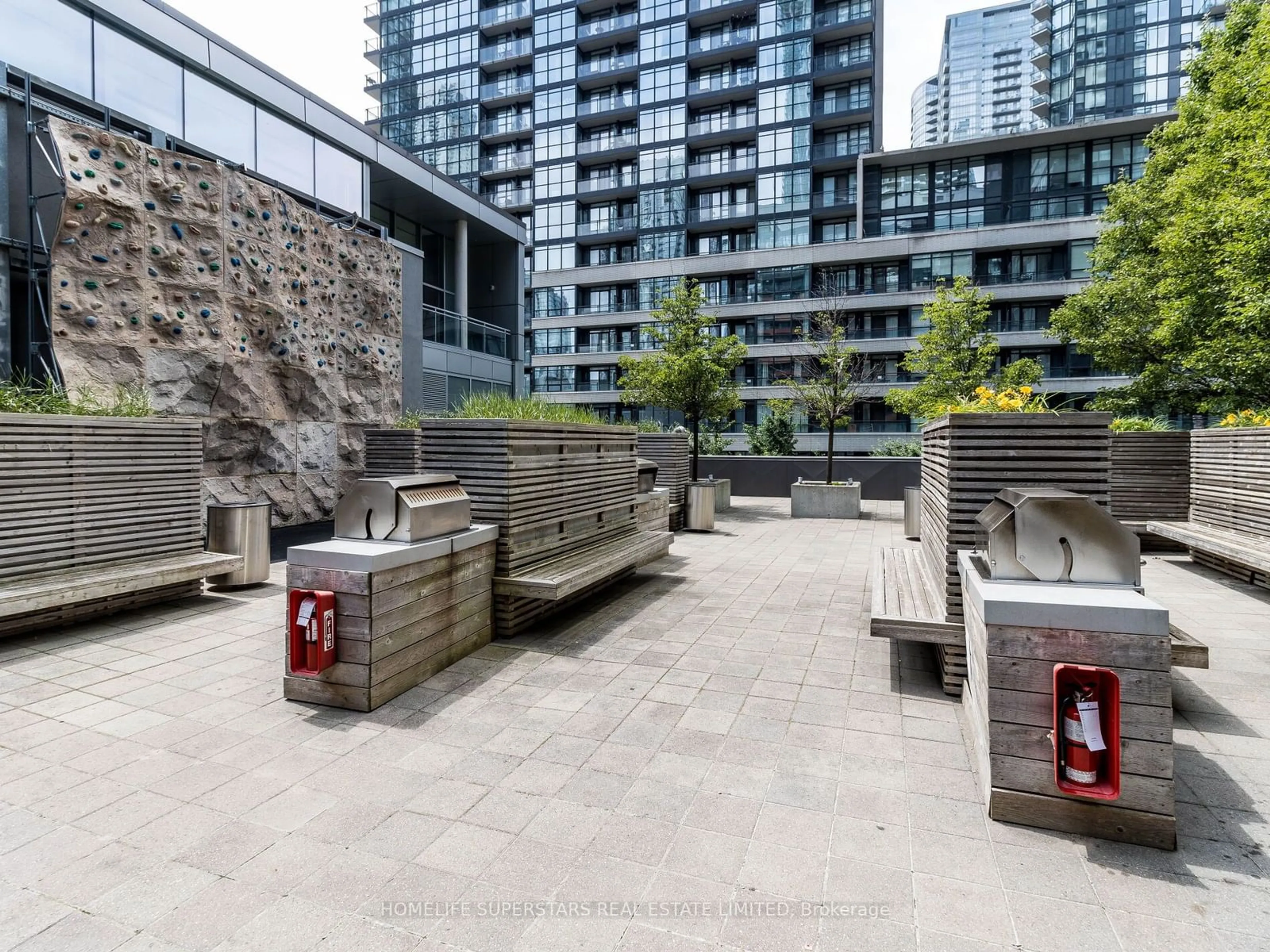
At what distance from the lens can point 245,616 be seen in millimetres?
6750

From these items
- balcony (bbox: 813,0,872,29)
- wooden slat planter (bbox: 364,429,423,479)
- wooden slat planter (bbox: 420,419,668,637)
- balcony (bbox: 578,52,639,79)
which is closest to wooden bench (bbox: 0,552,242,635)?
wooden slat planter (bbox: 420,419,668,637)

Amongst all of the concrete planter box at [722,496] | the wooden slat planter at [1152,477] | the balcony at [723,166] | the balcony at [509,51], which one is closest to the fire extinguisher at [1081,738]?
the wooden slat planter at [1152,477]

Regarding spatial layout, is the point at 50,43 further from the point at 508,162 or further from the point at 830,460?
the point at 508,162

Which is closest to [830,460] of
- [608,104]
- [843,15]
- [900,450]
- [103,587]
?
[900,450]

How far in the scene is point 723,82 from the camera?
46.7 meters

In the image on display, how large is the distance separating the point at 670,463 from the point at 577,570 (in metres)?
8.51

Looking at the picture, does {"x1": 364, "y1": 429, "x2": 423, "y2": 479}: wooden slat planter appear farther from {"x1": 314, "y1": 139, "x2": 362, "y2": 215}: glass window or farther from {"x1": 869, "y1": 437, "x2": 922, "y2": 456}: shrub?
{"x1": 869, "y1": 437, "x2": 922, "y2": 456}: shrub

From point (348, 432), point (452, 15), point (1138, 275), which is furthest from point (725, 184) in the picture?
point (348, 432)

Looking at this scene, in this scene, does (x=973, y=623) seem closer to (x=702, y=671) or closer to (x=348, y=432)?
(x=702, y=671)

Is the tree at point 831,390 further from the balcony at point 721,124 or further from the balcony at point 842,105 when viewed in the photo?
the balcony at point 721,124

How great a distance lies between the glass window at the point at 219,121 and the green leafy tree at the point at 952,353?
17228 mm

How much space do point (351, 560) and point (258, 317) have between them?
32.5 feet

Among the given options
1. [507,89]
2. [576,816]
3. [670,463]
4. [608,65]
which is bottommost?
[576,816]

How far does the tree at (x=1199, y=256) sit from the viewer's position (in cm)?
1094
